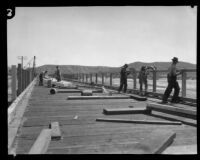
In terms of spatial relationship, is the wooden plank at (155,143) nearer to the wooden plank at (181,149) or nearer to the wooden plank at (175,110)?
the wooden plank at (181,149)

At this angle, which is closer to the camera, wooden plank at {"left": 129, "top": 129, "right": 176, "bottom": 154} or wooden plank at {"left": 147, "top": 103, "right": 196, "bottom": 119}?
wooden plank at {"left": 129, "top": 129, "right": 176, "bottom": 154}

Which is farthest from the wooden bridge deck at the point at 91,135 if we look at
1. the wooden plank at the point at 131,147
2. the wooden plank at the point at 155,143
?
the wooden plank at the point at 155,143

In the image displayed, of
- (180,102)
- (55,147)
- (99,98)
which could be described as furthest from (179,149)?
(99,98)

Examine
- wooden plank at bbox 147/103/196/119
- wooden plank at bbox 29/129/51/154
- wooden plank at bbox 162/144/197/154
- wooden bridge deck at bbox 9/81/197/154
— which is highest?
wooden plank at bbox 147/103/196/119

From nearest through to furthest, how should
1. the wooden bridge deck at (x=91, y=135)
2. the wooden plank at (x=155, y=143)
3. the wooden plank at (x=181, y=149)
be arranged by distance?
the wooden plank at (x=155, y=143)
the wooden plank at (x=181, y=149)
the wooden bridge deck at (x=91, y=135)

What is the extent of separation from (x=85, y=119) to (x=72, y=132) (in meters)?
1.37

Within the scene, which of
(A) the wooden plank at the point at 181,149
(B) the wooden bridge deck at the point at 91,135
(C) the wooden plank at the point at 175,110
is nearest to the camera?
(A) the wooden plank at the point at 181,149

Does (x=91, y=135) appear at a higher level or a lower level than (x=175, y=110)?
lower

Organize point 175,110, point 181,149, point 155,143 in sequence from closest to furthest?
point 155,143 < point 181,149 < point 175,110

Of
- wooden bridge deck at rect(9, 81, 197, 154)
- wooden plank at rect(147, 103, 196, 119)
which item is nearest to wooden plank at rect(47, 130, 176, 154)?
wooden bridge deck at rect(9, 81, 197, 154)

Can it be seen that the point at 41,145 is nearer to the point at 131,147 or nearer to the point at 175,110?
the point at 131,147

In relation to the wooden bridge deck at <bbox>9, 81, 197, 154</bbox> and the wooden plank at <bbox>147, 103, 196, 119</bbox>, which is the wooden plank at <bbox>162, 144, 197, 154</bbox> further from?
the wooden plank at <bbox>147, 103, 196, 119</bbox>

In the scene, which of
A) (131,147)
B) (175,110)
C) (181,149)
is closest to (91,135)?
(131,147)

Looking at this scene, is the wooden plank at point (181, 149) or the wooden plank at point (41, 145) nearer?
the wooden plank at point (41, 145)
